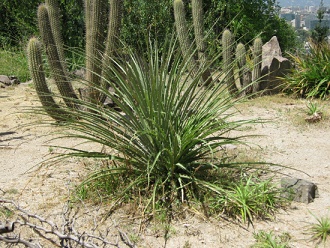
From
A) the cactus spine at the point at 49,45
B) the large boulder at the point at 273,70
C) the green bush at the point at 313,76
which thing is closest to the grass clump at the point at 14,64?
the cactus spine at the point at 49,45

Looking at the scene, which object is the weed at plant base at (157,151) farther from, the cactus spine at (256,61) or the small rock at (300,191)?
the cactus spine at (256,61)

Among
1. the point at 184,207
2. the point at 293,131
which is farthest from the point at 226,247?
the point at 293,131

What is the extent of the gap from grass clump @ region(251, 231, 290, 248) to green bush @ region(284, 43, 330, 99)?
16.1ft

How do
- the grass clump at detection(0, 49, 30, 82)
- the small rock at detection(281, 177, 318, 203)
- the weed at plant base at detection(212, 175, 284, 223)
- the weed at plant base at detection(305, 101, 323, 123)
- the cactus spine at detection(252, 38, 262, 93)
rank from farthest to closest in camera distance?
1. the grass clump at detection(0, 49, 30, 82)
2. the cactus spine at detection(252, 38, 262, 93)
3. the weed at plant base at detection(305, 101, 323, 123)
4. the small rock at detection(281, 177, 318, 203)
5. the weed at plant base at detection(212, 175, 284, 223)

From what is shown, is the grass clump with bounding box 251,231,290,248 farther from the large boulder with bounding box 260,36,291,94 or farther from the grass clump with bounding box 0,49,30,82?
the grass clump with bounding box 0,49,30,82

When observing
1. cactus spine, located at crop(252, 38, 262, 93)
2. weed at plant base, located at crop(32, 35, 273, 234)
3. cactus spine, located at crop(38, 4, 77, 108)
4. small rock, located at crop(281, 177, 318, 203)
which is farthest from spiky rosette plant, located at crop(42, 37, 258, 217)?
cactus spine, located at crop(252, 38, 262, 93)

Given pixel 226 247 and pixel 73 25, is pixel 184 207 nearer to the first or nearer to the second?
pixel 226 247

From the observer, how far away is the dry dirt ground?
341cm

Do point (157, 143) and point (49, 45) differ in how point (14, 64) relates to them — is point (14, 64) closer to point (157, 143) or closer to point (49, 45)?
point (49, 45)

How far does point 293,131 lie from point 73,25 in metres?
7.92

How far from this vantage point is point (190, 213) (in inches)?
145

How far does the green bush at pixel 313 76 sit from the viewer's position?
7996 mm

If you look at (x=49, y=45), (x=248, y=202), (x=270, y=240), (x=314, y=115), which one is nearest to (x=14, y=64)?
(x=49, y=45)

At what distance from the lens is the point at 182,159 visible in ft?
12.8
